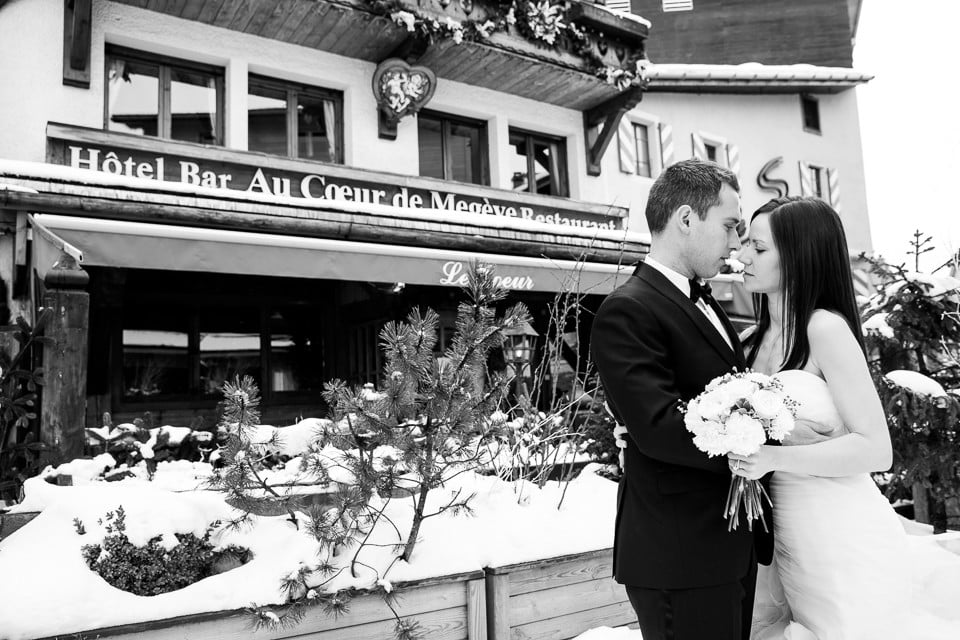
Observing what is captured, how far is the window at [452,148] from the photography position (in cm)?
1000

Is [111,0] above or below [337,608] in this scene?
above

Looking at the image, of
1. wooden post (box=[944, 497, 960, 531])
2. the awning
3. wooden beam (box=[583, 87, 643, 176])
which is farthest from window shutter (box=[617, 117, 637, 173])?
wooden post (box=[944, 497, 960, 531])

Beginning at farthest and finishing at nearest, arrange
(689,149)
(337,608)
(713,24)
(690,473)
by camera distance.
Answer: (713,24), (689,149), (337,608), (690,473)

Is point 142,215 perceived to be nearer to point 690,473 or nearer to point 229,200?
point 229,200

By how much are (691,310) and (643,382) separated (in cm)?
29

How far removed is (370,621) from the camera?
2.91m

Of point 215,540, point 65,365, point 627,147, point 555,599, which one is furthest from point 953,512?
point 627,147

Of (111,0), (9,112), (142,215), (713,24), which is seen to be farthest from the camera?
(713,24)

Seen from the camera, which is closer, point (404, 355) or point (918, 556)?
point (918, 556)

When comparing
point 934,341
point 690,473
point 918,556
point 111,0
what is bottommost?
point 918,556

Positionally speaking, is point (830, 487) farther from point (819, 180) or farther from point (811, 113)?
point (811, 113)

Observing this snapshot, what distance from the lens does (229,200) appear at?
21.6 feet

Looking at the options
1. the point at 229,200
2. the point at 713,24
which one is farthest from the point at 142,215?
the point at 713,24

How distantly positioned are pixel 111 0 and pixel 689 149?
10843 mm
